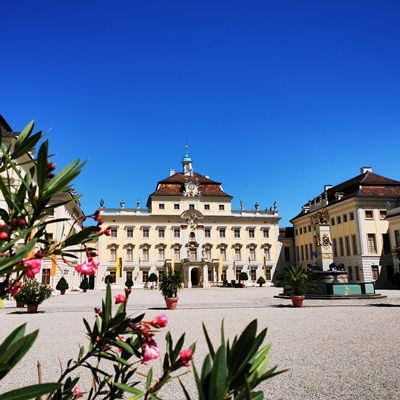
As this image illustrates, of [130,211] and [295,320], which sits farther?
[130,211]

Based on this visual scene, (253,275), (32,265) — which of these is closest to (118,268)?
(253,275)

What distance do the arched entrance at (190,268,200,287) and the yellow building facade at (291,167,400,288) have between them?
1624cm

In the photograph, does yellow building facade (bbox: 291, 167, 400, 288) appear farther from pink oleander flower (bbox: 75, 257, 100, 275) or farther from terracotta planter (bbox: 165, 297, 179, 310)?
pink oleander flower (bbox: 75, 257, 100, 275)

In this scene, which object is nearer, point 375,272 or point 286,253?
point 375,272

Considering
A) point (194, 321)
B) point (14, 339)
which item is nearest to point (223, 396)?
point (14, 339)

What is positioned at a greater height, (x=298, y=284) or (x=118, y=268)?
(x=118, y=268)

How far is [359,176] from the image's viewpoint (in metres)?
44.8

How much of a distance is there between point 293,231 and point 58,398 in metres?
54.9

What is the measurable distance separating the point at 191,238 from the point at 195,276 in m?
4.85

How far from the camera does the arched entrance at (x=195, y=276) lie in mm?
48481

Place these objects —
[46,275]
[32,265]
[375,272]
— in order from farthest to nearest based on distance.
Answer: [375,272] < [46,275] < [32,265]

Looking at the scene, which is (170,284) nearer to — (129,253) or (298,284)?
(298,284)

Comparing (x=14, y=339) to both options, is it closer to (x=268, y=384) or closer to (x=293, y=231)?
(x=268, y=384)

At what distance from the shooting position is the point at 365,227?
127 feet
